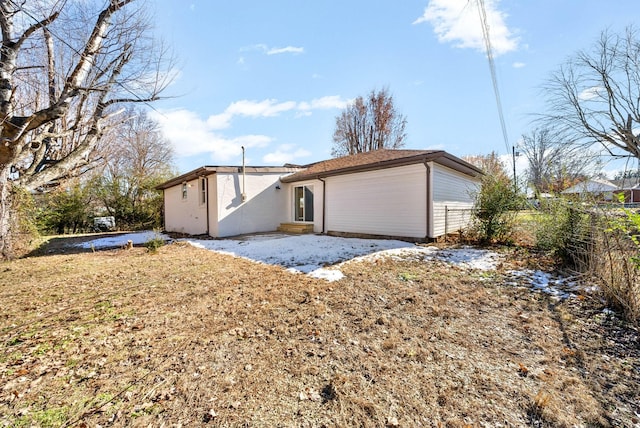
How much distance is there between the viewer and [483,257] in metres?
6.38

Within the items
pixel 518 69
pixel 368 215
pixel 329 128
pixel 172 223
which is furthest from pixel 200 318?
pixel 329 128

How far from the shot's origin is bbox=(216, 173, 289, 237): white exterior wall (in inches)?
418

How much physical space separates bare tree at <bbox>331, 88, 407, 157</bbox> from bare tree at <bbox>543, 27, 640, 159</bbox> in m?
10.5

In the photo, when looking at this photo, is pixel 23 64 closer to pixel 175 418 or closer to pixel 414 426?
pixel 175 418

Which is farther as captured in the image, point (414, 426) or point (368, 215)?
point (368, 215)

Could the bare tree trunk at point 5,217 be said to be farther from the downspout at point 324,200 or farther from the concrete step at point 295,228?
the downspout at point 324,200

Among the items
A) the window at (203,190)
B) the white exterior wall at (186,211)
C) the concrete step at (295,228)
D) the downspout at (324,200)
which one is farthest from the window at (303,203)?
the white exterior wall at (186,211)

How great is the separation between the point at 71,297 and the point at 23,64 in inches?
243

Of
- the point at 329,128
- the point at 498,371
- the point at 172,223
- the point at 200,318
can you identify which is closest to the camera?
the point at 498,371

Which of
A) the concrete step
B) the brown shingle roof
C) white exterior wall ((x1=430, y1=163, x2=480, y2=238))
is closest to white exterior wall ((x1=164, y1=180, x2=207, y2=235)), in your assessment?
the concrete step

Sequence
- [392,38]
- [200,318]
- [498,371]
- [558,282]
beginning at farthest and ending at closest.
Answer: [392,38], [558,282], [200,318], [498,371]

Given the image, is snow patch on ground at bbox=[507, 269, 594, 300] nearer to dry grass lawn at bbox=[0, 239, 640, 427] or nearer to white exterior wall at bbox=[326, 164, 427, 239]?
dry grass lawn at bbox=[0, 239, 640, 427]

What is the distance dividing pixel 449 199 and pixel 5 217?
1281cm

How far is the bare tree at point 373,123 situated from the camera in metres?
21.9
